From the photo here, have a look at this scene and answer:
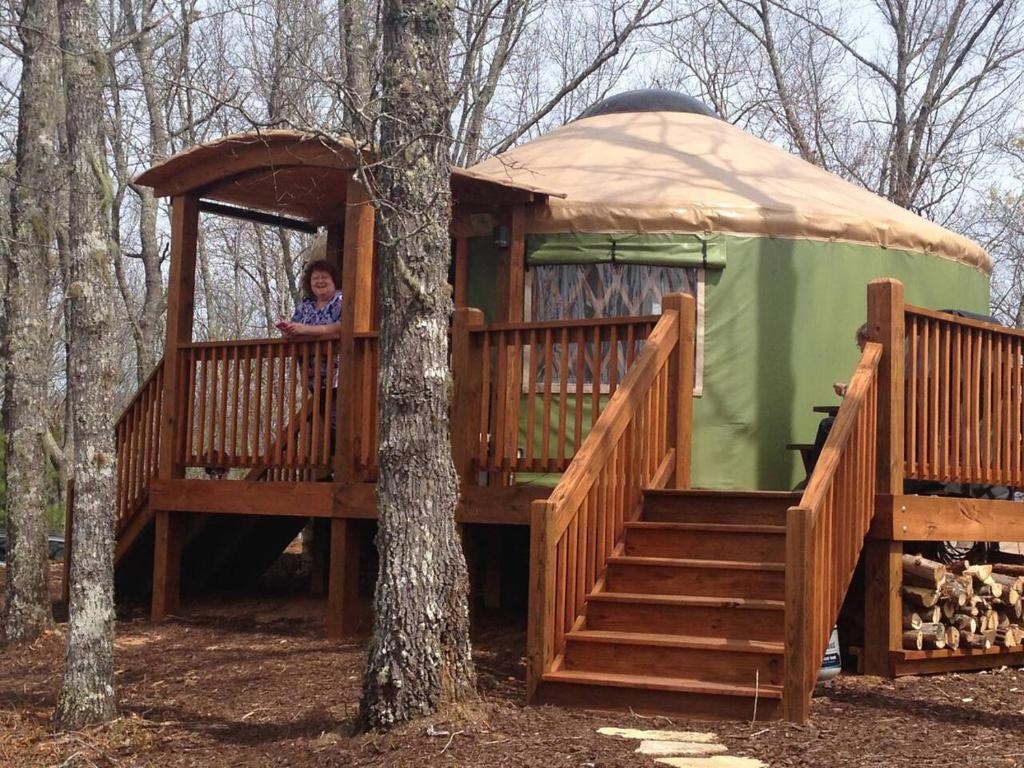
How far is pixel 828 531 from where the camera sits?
5664mm

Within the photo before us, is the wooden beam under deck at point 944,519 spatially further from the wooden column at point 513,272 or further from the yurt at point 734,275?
the wooden column at point 513,272

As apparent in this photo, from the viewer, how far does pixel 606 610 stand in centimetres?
605

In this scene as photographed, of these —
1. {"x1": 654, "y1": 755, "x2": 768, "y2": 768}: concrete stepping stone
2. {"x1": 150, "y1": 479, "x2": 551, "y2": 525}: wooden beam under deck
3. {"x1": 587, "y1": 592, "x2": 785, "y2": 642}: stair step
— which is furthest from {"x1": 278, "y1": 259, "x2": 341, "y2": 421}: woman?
{"x1": 654, "y1": 755, "x2": 768, "y2": 768}: concrete stepping stone

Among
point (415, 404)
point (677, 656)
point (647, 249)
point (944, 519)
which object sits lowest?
point (677, 656)

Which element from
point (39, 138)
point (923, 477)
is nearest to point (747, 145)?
point (923, 477)

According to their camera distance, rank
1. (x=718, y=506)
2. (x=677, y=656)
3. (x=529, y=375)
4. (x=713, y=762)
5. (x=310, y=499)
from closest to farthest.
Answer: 1. (x=713, y=762)
2. (x=677, y=656)
3. (x=718, y=506)
4. (x=529, y=375)
5. (x=310, y=499)

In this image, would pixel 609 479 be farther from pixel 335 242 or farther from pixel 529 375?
pixel 335 242

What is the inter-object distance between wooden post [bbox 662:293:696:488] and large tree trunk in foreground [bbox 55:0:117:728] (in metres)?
2.93

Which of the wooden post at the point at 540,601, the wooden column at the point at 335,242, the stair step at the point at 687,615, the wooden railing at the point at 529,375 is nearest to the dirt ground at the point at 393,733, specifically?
the wooden post at the point at 540,601

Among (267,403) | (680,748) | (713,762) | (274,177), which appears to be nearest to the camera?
(713,762)

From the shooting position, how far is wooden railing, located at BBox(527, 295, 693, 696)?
18.8ft

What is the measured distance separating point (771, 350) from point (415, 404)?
4454mm

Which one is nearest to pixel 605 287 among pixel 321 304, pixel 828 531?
pixel 321 304

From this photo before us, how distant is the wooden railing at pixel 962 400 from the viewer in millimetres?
6598
